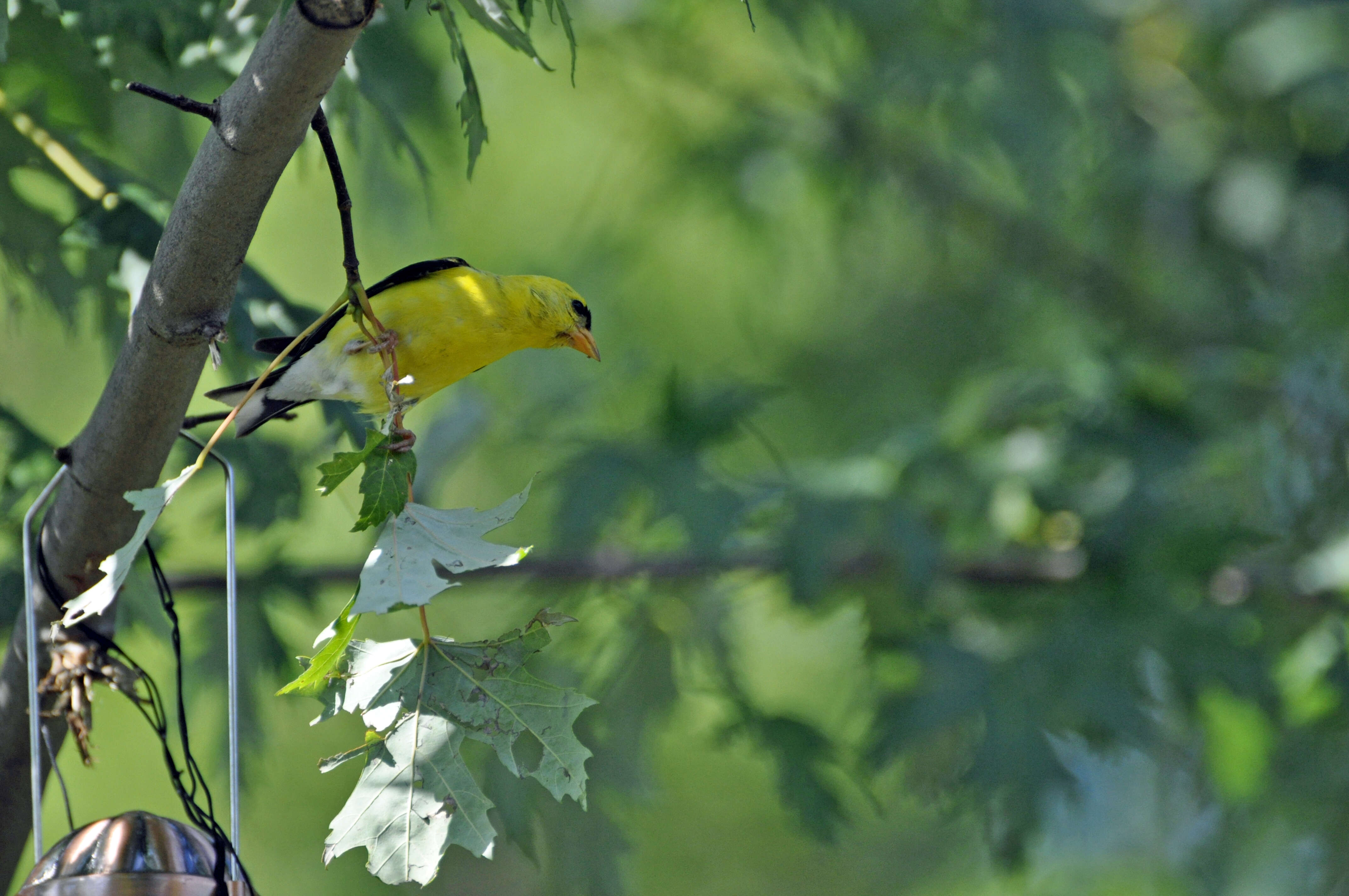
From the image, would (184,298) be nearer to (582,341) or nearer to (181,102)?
(181,102)

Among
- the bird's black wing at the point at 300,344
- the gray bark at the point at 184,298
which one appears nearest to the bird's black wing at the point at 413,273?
the bird's black wing at the point at 300,344

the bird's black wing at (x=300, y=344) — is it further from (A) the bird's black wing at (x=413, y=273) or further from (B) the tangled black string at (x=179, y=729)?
(B) the tangled black string at (x=179, y=729)

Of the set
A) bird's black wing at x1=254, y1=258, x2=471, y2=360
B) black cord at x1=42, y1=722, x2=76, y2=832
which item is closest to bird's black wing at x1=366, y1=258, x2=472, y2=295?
bird's black wing at x1=254, y1=258, x2=471, y2=360

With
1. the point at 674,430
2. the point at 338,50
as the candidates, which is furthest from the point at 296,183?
the point at 338,50

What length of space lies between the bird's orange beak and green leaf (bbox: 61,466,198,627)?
120cm

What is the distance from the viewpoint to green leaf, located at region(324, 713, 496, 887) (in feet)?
4.10

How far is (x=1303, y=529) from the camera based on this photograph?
14.4ft

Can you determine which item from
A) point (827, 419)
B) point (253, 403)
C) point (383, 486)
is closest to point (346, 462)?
point (383, 486)

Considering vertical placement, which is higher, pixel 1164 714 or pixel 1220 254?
pixel 1220 254

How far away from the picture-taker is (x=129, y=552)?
1209 millimetres

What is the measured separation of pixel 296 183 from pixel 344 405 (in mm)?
3829

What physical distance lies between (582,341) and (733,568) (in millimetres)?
1492

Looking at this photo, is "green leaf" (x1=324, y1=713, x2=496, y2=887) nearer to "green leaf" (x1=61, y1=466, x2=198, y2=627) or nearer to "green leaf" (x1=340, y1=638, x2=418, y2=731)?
"green leaf" (x1=340, y1=638, x2=418, y2=731)

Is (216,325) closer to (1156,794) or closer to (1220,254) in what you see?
(1156,794)
